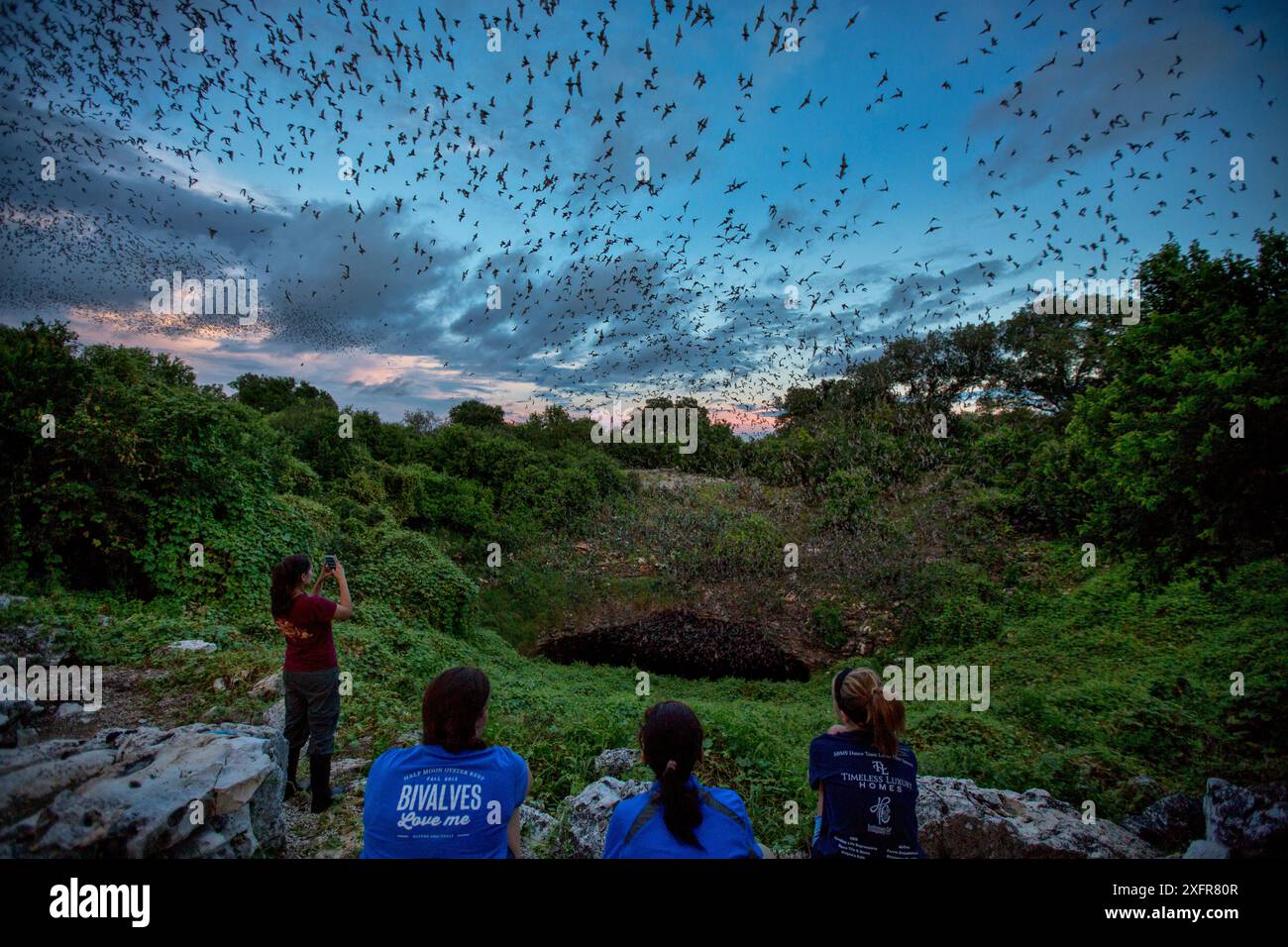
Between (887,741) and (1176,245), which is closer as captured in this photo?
(887,741)

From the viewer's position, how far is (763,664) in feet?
46.8

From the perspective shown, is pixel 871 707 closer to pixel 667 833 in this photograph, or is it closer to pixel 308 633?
pixel 667 833

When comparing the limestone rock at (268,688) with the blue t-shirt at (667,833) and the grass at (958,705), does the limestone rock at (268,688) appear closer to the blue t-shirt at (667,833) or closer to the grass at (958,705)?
the grass at (958,705)

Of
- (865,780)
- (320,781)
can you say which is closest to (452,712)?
(865,780)

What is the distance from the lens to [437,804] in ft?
8.24

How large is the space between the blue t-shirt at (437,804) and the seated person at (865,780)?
67.4 inches

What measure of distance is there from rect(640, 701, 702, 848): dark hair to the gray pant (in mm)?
3026

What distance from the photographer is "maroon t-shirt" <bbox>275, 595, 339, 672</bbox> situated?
4242mm

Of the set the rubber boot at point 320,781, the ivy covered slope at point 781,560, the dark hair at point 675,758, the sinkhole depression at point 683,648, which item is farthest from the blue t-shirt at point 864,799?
the sinkhole depression at point 683,648

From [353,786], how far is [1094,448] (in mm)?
10772

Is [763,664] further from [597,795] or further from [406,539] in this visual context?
[597,795]

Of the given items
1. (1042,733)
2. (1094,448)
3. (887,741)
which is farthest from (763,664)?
(887,741)

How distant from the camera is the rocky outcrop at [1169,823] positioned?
4992 millimetres

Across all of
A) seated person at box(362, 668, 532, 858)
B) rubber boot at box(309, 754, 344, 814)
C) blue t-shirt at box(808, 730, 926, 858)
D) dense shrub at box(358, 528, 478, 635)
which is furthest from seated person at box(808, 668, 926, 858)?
Result: dense shrub at box(358, 528, 478, 635)
